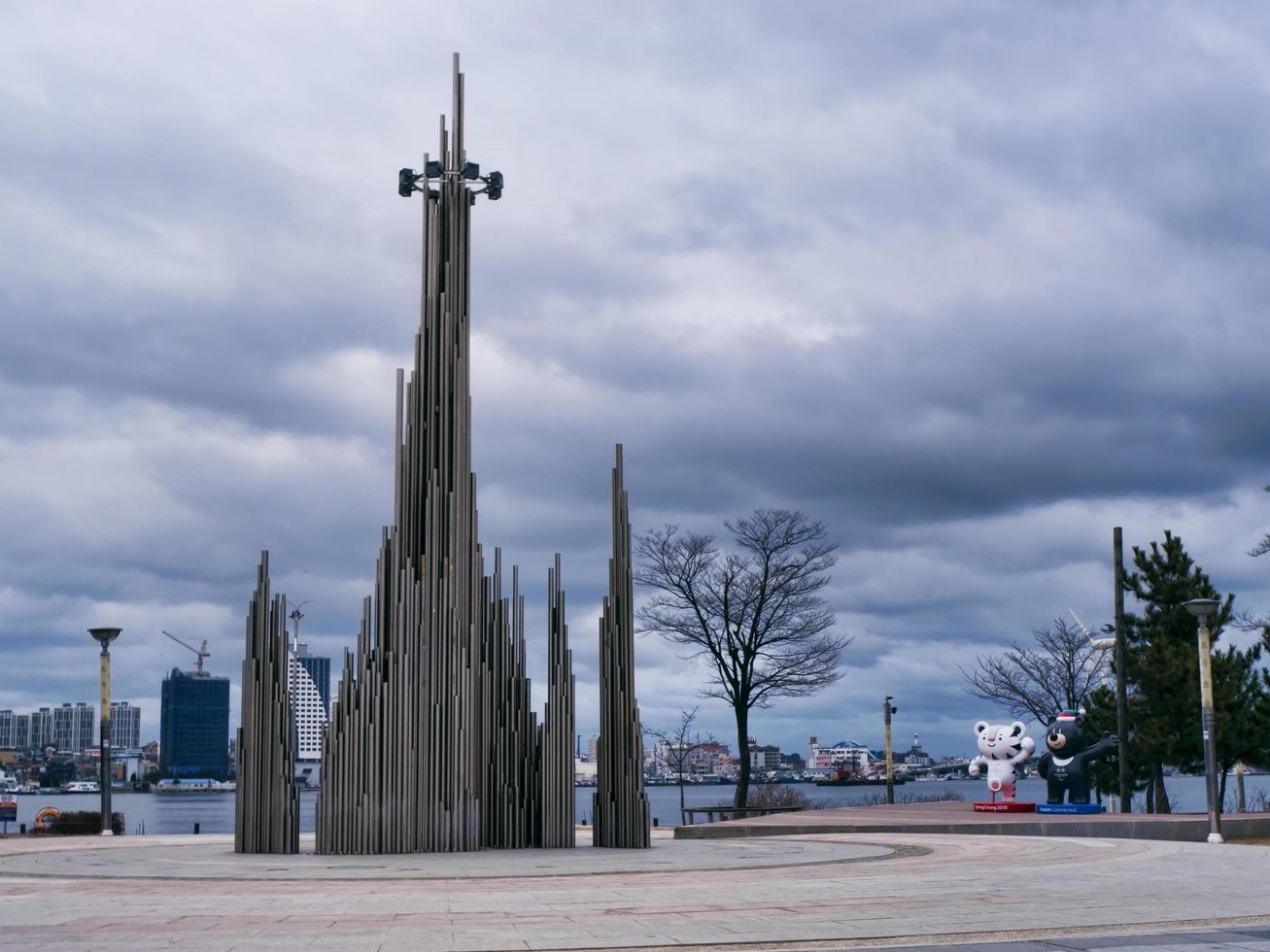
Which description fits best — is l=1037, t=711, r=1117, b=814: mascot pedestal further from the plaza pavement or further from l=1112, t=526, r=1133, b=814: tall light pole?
the plaza pavement

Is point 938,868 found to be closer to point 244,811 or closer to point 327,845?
point 327,845

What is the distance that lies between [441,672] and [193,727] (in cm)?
15457

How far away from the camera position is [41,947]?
368 inches

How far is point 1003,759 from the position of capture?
30.0 metres

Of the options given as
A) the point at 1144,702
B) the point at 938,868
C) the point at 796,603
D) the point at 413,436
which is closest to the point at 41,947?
the point at 938,868

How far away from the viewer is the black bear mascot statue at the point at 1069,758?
28.5 m

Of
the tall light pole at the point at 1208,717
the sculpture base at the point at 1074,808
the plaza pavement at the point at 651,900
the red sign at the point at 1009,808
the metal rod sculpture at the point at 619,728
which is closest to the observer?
the plaza pavement at the point at 651,900

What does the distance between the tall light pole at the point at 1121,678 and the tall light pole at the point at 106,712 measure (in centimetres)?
2267

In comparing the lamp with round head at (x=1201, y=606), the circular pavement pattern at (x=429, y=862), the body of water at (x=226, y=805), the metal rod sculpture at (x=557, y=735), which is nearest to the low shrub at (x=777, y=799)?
the body of water at (x=226, y=805)

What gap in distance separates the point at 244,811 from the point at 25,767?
6712 inches

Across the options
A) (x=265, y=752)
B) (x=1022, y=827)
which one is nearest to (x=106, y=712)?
(x=265, y=752)

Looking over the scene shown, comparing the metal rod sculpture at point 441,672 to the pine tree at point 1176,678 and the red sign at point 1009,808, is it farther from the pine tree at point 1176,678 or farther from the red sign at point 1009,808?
the pine tree at point 1176,678

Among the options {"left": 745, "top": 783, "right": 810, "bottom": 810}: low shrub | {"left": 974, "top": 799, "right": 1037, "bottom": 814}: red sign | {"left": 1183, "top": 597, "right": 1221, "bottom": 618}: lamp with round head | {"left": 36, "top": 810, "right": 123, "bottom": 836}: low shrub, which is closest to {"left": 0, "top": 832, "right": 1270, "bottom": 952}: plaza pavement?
{"left": 1183, "top": 597, "right": 1221, "bottom": 618}: lamp with round head

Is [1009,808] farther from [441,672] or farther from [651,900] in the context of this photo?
[651,900]
